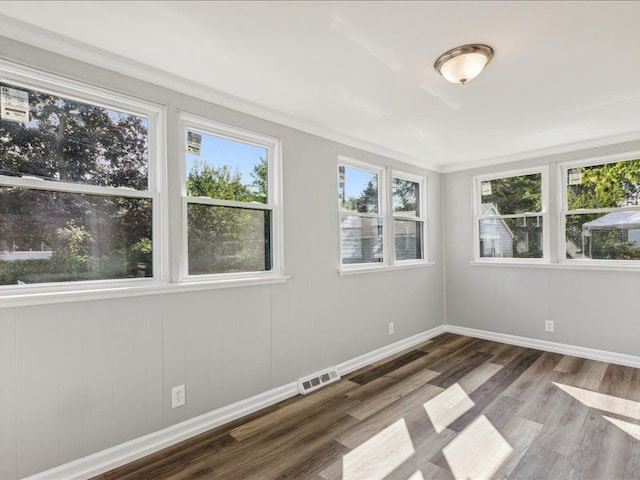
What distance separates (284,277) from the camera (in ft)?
9.81

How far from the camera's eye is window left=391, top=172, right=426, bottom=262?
14.5ft

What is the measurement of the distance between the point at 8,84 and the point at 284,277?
7.03 ft

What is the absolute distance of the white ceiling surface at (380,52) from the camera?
1.71 m

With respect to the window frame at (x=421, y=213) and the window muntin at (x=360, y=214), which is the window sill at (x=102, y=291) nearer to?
the window muntin at (x=360, y=214)

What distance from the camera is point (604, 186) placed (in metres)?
3.86

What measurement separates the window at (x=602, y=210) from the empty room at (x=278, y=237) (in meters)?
0.02

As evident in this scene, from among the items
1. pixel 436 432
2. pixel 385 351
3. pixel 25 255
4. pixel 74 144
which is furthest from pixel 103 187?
pixel 385 351

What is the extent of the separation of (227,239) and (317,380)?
1.58 m

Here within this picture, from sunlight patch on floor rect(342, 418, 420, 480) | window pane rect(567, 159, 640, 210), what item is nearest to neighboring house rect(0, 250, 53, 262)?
sunlight patch on floor rect(342, 418, 420, 480)

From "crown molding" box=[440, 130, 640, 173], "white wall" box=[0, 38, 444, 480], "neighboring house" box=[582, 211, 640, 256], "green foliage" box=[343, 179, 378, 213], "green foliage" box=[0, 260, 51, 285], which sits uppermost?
"crown molding" box=[440, 130, 640, 173]

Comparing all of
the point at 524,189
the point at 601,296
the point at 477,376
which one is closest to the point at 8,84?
the point at 477,376

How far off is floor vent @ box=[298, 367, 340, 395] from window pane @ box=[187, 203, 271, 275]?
111 cm

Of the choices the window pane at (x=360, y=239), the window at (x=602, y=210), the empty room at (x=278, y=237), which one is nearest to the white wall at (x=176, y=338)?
the empty room at (x=278, y=237)

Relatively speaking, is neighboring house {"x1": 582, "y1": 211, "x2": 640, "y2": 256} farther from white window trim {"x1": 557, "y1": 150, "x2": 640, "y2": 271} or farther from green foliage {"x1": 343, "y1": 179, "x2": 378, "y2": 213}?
green foliage {"x1": 343, "y1": 179, "x2": 378, "y2": 213}
